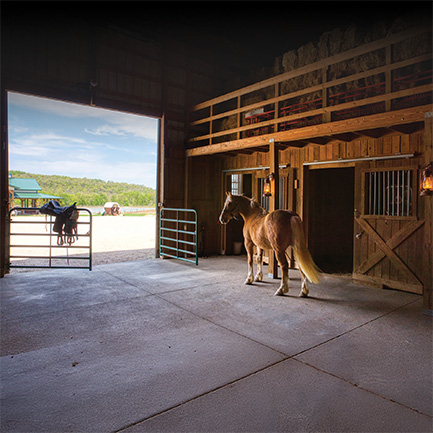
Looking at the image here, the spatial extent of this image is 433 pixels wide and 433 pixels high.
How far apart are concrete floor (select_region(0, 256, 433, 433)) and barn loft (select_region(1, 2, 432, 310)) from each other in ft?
4.87

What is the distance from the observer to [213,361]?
111 inches

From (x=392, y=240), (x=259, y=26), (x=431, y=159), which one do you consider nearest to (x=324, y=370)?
(x=431, y=159)

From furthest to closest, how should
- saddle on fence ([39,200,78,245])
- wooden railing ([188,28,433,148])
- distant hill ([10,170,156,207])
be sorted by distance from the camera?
1. distant hill ([10,170,156,207])
2. saddle on fence ([39,200,78,245])
3. wooden railing ([188,28,433,148])

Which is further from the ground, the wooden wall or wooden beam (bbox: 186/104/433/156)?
wooden beam (bbox: 186/104/433/156)

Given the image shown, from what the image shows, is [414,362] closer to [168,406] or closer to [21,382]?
[168,406]

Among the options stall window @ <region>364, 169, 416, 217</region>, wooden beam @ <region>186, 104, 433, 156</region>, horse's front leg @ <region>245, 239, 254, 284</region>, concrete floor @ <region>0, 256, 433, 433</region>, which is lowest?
concrete floor @ <region>0, 256, 433, 433</region>

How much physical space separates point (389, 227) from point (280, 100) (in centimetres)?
322

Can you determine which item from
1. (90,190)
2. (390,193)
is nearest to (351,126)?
(390,193)

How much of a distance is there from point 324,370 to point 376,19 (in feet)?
21.0

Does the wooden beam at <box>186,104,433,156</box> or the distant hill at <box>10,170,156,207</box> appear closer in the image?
the wooden beam at <box>186,104,433,156</box>

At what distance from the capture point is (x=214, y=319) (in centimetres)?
391

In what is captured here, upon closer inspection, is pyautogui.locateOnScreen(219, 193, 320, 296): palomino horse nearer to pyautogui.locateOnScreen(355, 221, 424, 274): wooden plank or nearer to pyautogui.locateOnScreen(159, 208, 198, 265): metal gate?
pyautogui.locateOnScreen(355, 221, 424, 274): wooden plank

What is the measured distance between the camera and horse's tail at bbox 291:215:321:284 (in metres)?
4.73

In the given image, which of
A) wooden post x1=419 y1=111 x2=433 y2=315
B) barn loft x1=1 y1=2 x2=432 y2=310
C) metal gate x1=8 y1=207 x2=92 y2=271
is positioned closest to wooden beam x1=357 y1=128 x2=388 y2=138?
barn loft x1=1 y1=2 x2=432 y2=310
